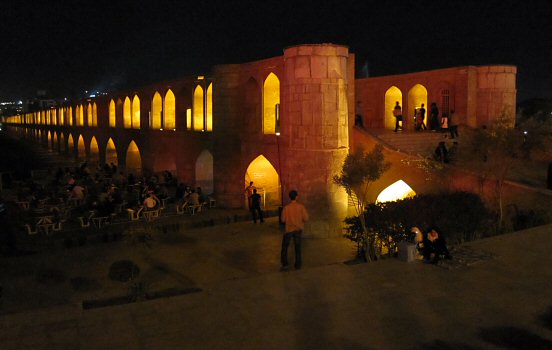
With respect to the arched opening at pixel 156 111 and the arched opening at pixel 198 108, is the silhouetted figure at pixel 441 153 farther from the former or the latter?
the arched opening at pixel 156 111

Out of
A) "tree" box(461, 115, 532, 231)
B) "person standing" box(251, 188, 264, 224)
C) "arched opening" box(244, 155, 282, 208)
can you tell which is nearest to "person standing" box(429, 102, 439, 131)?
"arched opening" box(244, 155, 282, 208)

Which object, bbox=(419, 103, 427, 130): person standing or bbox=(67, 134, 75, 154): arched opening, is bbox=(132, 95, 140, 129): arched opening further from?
bbox=(67, 134, 75, 154): arched opening

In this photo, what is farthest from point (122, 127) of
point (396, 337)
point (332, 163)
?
point (396, 337)

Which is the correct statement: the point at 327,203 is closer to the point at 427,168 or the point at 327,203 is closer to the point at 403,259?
the point at 427,168

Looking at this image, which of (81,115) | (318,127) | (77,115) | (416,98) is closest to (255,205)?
(318,127)

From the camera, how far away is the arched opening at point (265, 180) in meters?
15.7

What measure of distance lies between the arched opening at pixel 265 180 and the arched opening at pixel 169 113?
621cm

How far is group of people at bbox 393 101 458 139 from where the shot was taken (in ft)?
45.5

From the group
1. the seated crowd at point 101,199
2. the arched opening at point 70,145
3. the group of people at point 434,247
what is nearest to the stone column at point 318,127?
the seated crowd at point 101,199

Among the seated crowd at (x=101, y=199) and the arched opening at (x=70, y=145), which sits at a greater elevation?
the arched opening at (x=70, y=145)

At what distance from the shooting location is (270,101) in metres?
14.7

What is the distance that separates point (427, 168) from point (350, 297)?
5.67 meters

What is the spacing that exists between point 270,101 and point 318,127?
127 inches

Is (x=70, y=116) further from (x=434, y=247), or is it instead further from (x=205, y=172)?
(x=434, y=247)
